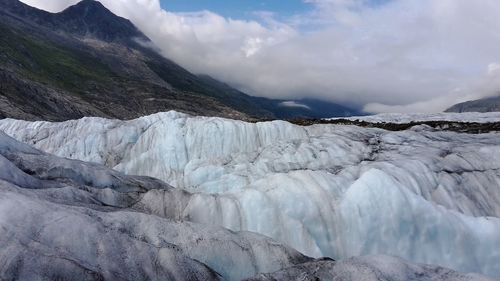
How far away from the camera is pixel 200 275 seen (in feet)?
43.3

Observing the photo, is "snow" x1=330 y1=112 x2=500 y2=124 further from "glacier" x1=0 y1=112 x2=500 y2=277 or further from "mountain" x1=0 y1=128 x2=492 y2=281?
"mountain" x1=0 y1=128 x2=492 y2=281

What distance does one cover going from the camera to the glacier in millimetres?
21500

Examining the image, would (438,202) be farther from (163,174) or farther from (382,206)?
(163,174)

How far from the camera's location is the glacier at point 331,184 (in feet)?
70.5

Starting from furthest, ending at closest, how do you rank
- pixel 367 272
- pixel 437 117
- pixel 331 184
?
pixel 437 117 < pixel 331 184 < pixel 367 272

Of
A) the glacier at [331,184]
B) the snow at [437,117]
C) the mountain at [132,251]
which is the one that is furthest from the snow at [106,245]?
the snow at [437,117]

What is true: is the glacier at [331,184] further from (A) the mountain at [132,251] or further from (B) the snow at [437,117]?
(B) the snow at [437,117]

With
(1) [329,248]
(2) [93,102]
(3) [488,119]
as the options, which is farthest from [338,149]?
(2) [93,102]

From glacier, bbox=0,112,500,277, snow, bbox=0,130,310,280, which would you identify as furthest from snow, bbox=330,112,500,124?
snow, bbox=0,130,310,280

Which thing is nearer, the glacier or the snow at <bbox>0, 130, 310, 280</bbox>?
the snow at <bbox>0, 130, 310, 280</bbox>

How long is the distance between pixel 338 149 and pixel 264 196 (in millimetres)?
13191

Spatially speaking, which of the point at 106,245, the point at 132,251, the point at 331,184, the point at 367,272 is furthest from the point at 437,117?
the point at 106,245

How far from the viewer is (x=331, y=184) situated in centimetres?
2405

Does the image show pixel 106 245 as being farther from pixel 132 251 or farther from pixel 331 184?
pixel 331 184
